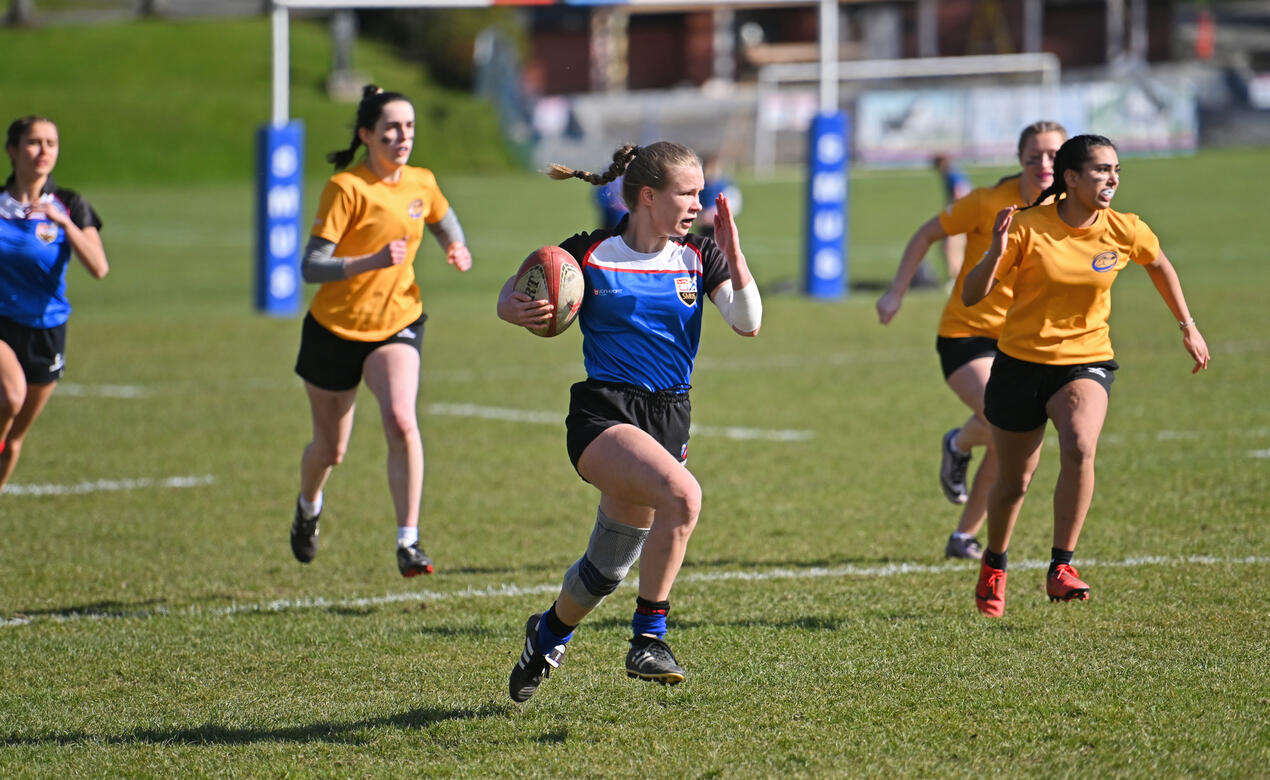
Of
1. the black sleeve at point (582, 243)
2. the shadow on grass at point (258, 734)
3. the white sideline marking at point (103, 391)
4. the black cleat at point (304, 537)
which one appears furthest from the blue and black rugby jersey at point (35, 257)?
the white sideline marking at point (103, 391)

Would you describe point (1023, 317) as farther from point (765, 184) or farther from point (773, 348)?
point (765, 184)

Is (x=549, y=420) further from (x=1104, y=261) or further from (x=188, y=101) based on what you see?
(x=188, y=101)

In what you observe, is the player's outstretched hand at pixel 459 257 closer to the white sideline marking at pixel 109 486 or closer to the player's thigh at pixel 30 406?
the player's thigh at pixel 30 406

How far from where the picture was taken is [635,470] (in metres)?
4.88

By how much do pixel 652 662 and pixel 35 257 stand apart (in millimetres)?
4111

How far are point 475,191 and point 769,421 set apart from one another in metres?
29.4

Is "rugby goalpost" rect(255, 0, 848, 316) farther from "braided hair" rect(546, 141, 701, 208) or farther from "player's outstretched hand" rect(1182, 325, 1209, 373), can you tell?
"braided hair" rect(546, 141, 701, 208)

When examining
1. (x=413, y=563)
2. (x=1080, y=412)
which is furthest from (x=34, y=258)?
(x=1080, y=412)

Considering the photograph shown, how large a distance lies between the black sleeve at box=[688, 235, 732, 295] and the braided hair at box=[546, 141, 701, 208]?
312mm

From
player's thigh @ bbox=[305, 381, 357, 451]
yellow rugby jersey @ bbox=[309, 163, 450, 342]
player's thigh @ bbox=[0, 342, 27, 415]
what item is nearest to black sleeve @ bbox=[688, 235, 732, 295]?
yellow rugby jersey @ bbox=[309, 163, 450, 342]

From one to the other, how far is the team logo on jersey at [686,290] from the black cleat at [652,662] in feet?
3.69

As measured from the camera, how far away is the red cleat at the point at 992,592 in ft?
20.1

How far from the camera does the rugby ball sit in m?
4.96

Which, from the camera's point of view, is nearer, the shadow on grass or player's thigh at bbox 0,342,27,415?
the shadow on grass
